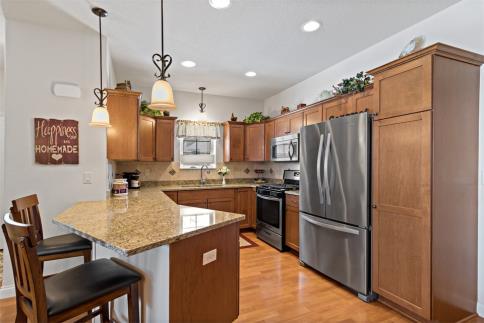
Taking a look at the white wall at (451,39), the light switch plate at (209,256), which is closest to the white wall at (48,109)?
the light switch plate at (209,256)

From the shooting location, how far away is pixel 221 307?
1.67 meters

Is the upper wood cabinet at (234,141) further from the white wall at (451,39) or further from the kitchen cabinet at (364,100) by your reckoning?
the kitchen cabinet at (364,100)

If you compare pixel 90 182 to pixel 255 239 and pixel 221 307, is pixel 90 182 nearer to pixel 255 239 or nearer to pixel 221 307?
pixel 221 307

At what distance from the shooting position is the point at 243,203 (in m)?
4.86

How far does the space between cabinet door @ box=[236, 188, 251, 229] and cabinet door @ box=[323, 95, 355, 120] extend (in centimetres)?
211

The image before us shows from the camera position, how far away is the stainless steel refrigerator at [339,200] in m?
2.46

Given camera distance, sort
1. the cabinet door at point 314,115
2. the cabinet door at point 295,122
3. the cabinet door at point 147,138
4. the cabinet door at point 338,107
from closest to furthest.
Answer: the cabinet door at point 338,107, the cabinet door at point 314,115, the cabinet door at point 295,122, the cabinet door at point 147,138

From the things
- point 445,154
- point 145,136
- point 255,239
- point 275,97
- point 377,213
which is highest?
point 275,97

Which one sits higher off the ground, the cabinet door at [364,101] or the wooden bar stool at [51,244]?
the cabinet door at [364,101]

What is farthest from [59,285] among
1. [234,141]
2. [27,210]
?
[234,141]

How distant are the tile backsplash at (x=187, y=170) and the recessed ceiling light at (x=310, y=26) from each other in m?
2.33

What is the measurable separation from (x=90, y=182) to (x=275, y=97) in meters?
3.90

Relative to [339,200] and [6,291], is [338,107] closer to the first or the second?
[339,200]

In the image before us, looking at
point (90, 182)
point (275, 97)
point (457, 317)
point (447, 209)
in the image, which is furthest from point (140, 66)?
point (457, 317)
